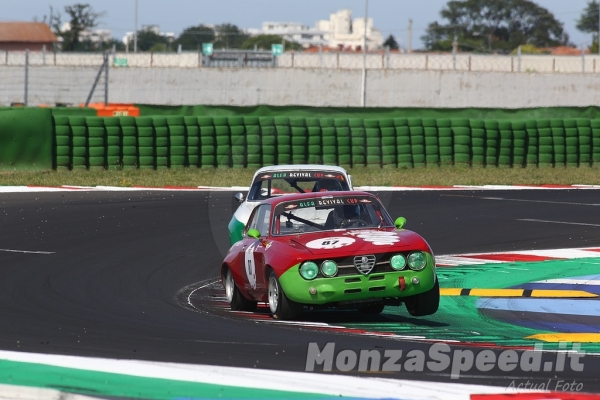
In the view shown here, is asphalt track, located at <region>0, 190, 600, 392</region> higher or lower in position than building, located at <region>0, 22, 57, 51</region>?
lower

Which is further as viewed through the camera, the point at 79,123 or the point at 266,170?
the point at 79,123

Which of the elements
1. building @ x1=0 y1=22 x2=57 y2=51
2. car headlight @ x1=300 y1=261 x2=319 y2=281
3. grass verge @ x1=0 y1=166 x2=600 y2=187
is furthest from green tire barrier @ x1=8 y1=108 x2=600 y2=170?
building @ x1=0 y1=22 x2=57 y2=51

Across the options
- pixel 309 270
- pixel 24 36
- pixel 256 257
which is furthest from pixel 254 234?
pixel 24 36

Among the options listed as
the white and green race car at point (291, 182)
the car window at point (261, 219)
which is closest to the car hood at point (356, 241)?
the car window at point (261, 219)

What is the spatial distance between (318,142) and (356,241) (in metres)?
18.0

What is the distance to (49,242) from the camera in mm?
14617


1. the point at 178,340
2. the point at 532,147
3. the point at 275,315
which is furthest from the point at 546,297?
the point at 532,147

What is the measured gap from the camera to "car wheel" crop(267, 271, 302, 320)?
348 inches

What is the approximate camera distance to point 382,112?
30297mm

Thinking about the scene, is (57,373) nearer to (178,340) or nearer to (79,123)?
(178,340)

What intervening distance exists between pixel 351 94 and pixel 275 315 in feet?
111

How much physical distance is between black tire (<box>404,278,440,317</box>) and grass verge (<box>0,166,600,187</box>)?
1520 cm

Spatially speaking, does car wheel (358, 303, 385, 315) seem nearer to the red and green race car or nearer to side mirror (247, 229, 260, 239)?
the red and green race car

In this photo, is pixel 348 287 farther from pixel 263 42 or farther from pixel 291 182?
pixel 263 42
